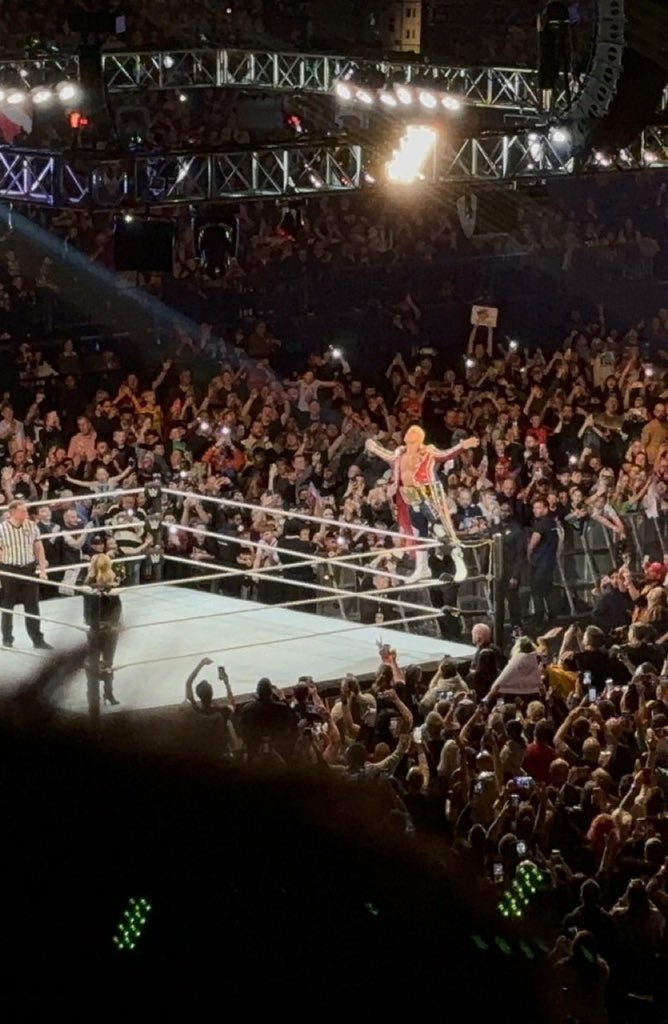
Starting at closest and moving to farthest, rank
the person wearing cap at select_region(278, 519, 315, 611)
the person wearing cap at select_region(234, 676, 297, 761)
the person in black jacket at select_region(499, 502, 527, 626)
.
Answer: the person wearing cap at select_region(234, 676, 297, 761) < the person in black jacket at select_region(499, 502, 527, 626) < the person wearing cap at select_region(278, 519, 315, 611)

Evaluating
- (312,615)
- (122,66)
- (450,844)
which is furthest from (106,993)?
(122,66)

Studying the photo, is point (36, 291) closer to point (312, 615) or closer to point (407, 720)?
point (312, 615)

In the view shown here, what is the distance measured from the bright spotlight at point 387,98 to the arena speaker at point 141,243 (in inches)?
81.4

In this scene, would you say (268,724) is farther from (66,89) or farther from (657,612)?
(66,89)

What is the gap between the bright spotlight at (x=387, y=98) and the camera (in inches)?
595

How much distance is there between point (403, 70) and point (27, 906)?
8.73 meters

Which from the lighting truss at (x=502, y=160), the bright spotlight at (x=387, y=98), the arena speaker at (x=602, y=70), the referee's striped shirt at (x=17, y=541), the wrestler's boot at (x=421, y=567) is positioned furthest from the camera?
the bright spotlight at (x=387, y=98)

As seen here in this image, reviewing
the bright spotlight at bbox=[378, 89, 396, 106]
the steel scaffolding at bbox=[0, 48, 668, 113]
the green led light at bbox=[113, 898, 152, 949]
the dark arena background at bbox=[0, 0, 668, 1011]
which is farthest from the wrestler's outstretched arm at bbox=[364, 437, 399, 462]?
the green led light at bbox=[113, 898, 152, 949]

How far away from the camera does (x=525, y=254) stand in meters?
22.2

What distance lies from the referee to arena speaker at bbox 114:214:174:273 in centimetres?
349

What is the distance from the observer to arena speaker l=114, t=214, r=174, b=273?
14.6m

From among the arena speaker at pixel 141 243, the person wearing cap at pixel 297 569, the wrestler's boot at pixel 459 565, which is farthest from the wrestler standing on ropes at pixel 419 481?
the arena speaker at pixel 141 243

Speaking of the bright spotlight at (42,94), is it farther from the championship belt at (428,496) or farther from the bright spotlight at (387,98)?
the championship belt at (428,496)

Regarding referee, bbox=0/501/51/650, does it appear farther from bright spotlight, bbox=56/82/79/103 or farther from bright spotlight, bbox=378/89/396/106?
bright spotlight, bbox=378/89/396/106
